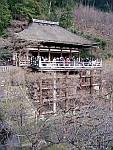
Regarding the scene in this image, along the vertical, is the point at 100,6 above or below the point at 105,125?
above

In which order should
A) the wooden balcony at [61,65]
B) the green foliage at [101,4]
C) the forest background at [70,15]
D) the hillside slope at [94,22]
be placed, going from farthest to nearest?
the green foliage at [101,4] → the hillside slope at [94,22] → the forest background at [70,15] → the wooden balcony at [61,65]

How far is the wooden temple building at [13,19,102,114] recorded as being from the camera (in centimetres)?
1584

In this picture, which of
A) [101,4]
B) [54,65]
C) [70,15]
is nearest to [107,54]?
[70,15]

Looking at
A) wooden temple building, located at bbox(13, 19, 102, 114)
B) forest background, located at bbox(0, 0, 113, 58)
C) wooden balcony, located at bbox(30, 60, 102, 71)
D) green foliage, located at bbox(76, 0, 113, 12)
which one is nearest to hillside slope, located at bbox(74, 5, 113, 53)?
forest background, located at bbox(0, 0, 113, 58)

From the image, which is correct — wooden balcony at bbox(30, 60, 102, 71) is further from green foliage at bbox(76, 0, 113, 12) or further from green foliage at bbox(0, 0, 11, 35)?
green foliage at bbox(76, 0, 113, 12)

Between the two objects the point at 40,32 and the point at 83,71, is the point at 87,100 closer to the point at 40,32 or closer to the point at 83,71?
the point at 83,71

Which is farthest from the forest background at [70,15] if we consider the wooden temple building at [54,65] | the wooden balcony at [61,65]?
the wooden balcony at [61,65]

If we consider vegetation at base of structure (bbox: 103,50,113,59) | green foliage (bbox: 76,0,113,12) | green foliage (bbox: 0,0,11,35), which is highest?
green foliage (bbox: 76,0,113,12)

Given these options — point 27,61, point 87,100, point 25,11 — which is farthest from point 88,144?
point 25,11

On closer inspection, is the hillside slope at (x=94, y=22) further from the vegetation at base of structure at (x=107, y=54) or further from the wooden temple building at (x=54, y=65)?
the wooden temple building at (x=54, y=65)

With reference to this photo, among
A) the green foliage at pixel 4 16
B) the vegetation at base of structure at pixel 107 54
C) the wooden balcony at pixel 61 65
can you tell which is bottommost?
the wooden balcony at pixel 61 65

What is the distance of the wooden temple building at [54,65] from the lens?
15.8m

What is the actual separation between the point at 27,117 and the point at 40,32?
9167 mm

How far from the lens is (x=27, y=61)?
17.1m
